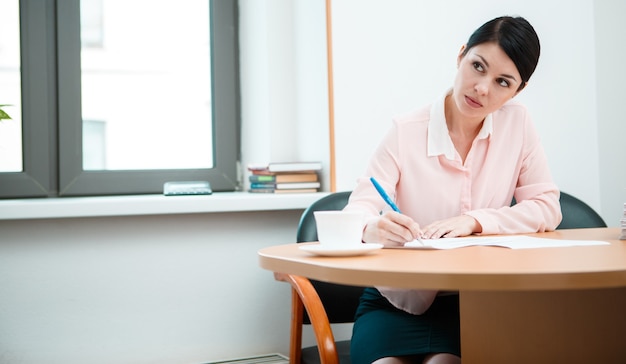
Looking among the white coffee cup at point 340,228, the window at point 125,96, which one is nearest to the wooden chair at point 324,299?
the white coffee cup at point 340,228

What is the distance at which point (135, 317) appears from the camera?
2488 millimetres

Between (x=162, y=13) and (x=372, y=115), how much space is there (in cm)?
108

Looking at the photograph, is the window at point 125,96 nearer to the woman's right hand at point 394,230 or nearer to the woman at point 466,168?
the woman at point 466,168

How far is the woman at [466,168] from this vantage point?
155 cm

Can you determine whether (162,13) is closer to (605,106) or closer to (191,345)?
(191,345)

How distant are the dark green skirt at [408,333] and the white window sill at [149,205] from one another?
0.98 m

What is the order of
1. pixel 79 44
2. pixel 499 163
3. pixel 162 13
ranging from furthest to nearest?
pixel 162 13 < pixel 79 44 < pixel 499 163

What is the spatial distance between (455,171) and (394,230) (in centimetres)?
50

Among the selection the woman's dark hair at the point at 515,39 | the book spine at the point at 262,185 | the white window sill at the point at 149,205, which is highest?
the woman's dark hair at the point at 515,39

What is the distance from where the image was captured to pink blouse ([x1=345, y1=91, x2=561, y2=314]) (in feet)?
5.74

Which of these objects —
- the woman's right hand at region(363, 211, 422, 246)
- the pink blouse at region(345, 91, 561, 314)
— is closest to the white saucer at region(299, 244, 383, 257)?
the woman's right hand at region(363, 211, 422, 246)

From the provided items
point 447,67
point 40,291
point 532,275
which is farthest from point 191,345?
point 532,275

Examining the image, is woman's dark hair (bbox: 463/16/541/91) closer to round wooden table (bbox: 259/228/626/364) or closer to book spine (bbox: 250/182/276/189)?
round wooden table (bbox: 259/228/626/364)

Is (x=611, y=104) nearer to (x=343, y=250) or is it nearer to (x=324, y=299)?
(x=324, y=299)
